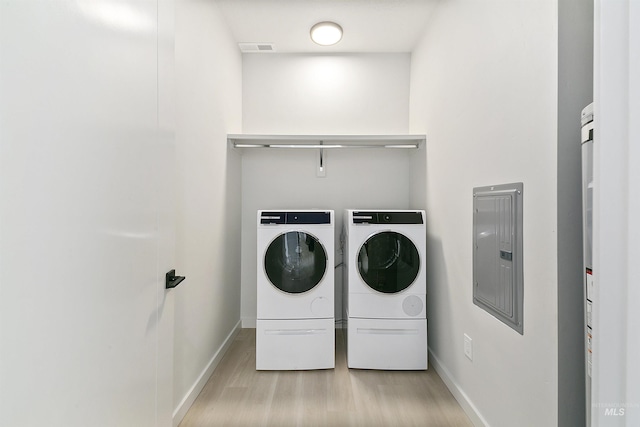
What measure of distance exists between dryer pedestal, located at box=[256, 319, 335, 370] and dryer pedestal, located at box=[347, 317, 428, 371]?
25 centimetres

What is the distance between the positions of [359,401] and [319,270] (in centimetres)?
87

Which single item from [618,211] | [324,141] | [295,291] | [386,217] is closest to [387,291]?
[386,217]

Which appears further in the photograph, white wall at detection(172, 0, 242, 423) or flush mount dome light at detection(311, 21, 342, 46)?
flush mount dome light at detection(311, 21, 342, 46)

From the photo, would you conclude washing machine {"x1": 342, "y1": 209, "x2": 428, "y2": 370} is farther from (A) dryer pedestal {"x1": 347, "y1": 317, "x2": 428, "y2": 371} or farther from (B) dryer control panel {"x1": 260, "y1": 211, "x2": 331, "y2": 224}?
(B) dryer control panel {"x1": 260, "y1": 211, "x2": 331, "y2": 224}

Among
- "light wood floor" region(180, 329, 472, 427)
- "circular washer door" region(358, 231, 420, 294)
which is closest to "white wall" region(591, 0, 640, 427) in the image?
"light wood floor" region(180, 329, 472, 427)

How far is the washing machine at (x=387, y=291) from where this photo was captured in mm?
2184

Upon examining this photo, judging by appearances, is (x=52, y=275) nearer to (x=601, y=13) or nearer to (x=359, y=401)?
(x=601, y=13)

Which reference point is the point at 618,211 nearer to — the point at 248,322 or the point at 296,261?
the point at 296,261

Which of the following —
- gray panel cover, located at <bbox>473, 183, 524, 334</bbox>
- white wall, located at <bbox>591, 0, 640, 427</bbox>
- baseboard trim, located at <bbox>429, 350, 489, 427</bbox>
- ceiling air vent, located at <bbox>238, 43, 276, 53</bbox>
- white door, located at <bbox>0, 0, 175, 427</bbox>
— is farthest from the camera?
ceiling air vent, located at <bbox>238, 43, 276, 53</bbox>

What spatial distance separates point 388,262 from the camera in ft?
7.31

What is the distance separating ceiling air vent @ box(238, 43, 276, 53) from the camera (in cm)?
280

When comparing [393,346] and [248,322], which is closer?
[393,346]

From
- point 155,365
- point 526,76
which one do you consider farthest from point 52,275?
point 526,76

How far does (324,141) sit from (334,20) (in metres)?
0.98
